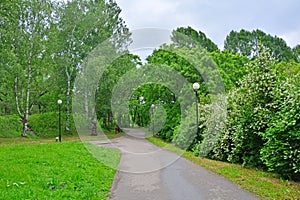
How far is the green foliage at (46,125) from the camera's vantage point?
24522 mm

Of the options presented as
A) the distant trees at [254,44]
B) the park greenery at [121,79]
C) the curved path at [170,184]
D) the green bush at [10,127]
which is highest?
the distant trees at [254,44]

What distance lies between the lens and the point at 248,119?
316 inches

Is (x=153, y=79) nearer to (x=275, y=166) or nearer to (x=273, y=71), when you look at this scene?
(x=273, y=71)

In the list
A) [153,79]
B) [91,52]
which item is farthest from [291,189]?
[91,52]

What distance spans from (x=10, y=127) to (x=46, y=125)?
12.4ft

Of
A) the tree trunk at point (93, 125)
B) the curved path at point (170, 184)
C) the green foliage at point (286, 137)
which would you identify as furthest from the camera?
the tree trunk at point (93, 125)

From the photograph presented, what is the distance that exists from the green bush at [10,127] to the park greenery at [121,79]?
71 mm

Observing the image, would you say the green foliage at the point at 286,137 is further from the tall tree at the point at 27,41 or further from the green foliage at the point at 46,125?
the green foliage at the point at 46,125

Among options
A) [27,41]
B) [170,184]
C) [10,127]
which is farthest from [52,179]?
[10,127]

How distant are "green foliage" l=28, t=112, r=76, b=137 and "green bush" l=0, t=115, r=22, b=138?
5.39 feet

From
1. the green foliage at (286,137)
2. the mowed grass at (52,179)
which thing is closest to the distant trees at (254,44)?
the green foliage at (286,137)

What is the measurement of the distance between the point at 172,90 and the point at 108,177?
13.8 metres

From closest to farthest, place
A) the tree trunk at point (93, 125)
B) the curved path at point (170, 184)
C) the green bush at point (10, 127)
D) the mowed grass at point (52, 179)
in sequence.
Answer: the mowed grass at point (52, 179) < the curved path at point (170, 184) < the green bush at point (10, 127) < the tree trunk at point (93, 125)

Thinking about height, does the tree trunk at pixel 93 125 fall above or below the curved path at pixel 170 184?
above
